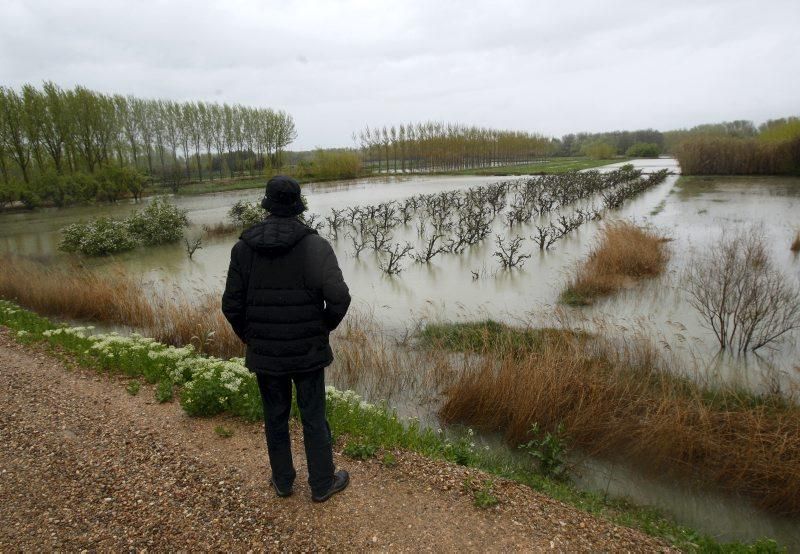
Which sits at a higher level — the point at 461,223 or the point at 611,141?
the point at 611,141

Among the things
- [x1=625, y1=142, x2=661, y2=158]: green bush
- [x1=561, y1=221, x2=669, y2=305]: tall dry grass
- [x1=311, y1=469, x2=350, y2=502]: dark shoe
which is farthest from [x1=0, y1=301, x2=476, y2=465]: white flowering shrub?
[x1=625, y1=142, x2=661, y2=158]: green bush

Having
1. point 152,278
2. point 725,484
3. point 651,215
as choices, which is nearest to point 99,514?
point 725,484

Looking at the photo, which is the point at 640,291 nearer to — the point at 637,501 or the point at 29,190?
the point at 637,501

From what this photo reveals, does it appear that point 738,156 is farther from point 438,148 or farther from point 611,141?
point 611,141

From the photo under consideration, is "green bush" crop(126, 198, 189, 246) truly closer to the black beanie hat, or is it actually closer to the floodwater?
the floodwater

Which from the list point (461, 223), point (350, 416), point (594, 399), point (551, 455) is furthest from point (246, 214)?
point (551, 455)

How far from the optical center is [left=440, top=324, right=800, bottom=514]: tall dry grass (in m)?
4.29

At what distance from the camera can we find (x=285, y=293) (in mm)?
2926

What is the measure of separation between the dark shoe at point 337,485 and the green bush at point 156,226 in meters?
16.4

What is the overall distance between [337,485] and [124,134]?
48008mm

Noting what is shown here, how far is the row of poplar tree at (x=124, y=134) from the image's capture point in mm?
31266

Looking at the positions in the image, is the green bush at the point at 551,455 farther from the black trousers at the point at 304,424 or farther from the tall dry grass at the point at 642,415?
the black trousers at the point at 304,424

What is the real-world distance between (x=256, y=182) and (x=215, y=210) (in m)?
20.0

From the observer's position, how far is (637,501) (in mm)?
4258
